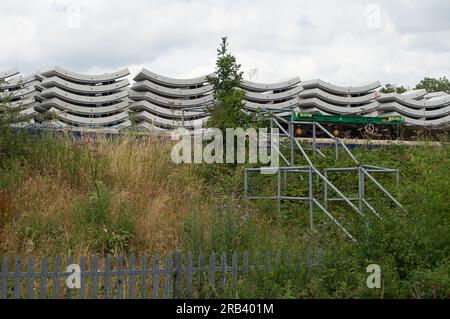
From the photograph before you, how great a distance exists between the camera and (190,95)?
2191cm

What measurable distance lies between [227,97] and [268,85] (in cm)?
854

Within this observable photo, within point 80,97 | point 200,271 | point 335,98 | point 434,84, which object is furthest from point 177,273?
point 434,84

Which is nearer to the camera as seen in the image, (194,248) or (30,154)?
(194,248)

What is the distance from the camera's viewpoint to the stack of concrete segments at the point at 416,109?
86.3ft

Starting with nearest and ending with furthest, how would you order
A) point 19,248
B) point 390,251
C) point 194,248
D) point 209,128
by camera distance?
point 390,251
point 194,248
point 19,248
point 209,128

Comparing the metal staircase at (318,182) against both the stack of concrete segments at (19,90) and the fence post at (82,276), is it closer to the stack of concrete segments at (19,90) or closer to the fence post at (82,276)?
the fence post at (82,276)

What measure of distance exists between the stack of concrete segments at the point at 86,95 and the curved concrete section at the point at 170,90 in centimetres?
53

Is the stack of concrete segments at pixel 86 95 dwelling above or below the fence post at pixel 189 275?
above

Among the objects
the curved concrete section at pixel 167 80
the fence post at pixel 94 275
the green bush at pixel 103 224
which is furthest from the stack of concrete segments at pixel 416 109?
the fence post at pixel 94 275

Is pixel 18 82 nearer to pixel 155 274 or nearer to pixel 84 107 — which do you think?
pixel 84 107

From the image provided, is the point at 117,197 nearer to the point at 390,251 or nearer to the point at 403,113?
the point at 390,251

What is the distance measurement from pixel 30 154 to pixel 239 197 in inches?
171

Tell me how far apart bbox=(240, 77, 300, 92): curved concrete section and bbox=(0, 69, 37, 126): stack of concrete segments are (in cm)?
713
